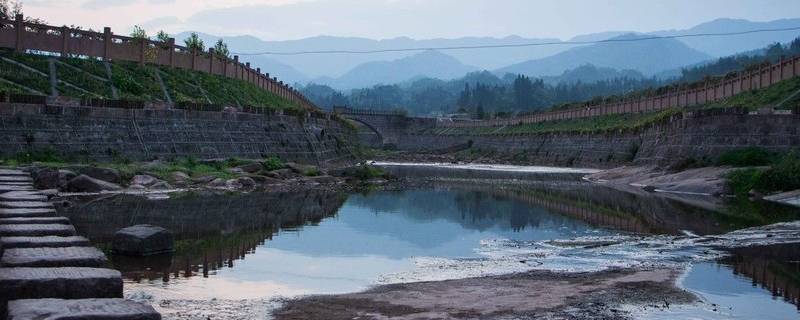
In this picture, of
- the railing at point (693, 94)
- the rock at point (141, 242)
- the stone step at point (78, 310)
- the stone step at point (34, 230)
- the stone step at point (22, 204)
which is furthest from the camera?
the railing at point (693, 94)

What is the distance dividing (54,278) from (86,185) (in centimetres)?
2491

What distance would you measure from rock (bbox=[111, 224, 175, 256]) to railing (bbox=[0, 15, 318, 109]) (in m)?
36.4

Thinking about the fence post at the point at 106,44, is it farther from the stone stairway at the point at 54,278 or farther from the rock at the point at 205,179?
the stone stairway at the point at 54,278

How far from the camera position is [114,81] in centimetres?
5250

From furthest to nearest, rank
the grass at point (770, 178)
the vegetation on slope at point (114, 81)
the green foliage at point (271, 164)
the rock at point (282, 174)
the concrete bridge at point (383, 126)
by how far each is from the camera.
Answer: the concrete bridge at point (383, 126)
the vegetation on slope at point (114, 81)
the green foliage at point (271, 164)
the rock at point (282, 174)
the grass at point (770, 178)

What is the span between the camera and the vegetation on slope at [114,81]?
153 ft

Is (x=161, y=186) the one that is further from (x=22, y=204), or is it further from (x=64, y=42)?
(x=64, y=42)

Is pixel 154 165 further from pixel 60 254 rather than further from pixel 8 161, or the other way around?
pixel 60 254

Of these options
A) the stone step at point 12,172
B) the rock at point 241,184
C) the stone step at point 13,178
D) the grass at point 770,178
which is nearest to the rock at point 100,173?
the stone step at point 12,172

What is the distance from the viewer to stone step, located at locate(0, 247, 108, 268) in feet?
31.8

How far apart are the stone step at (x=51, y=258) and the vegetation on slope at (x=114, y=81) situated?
33636mm

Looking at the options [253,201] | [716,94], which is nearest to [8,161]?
[253,201]

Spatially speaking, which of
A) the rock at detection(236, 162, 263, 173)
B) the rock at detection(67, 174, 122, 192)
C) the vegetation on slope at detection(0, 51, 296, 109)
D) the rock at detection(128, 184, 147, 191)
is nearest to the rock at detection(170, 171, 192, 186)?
the rock at detection(128, 184, 147, 191)

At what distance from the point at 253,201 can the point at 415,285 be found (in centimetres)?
1831
